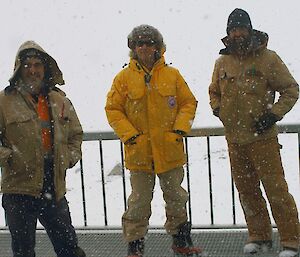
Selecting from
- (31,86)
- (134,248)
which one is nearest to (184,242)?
(134,248)

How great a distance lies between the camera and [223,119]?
468cm

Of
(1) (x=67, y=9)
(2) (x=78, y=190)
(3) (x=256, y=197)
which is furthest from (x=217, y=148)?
(1) (x=67, y=9)

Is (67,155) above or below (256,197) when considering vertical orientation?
above

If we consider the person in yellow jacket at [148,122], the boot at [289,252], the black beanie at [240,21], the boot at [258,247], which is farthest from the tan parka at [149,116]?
the boot at [289,252]

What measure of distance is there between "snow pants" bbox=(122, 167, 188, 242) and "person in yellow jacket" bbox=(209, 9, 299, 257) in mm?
571

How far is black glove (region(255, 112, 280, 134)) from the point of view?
14.5 feet

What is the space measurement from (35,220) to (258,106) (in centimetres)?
196

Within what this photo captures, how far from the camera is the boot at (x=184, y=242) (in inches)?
188

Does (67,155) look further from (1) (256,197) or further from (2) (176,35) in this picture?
(2) (176,35)

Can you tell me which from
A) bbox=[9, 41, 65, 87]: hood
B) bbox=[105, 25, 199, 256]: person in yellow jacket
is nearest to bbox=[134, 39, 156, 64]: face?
bbox=[105, 25, 199, 256]: person in yellow jacket

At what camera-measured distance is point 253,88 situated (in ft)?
14.8

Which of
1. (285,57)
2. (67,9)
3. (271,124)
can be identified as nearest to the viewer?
(271,124)

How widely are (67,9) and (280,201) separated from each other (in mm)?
38122

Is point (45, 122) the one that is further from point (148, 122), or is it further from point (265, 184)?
point (265, 184)
